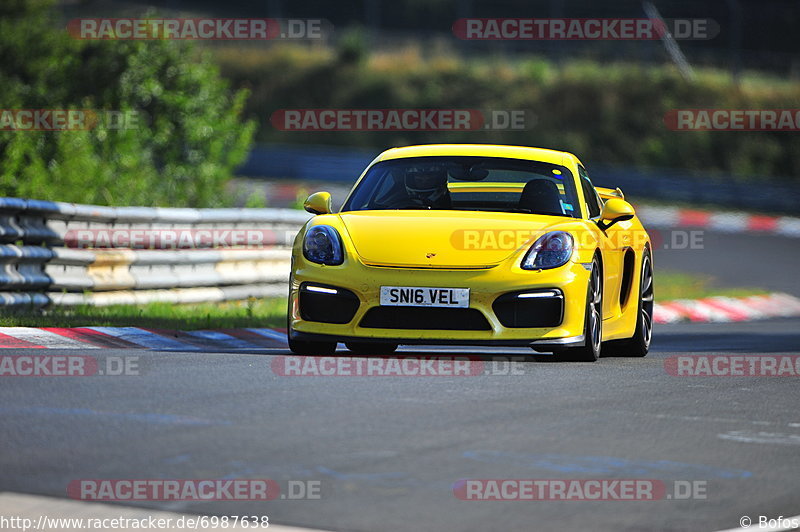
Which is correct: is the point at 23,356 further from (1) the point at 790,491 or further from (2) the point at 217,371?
(1) the point at 790,491

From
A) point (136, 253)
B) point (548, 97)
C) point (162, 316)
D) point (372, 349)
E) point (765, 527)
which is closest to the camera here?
point (765, 527)

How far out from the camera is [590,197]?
10.5 metres

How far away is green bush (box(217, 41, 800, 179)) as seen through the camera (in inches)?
1775

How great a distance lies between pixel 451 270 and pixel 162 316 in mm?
5074

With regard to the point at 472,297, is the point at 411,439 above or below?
below

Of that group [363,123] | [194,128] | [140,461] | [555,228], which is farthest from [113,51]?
[363,123]

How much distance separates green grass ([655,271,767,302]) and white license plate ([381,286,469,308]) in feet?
40.2
